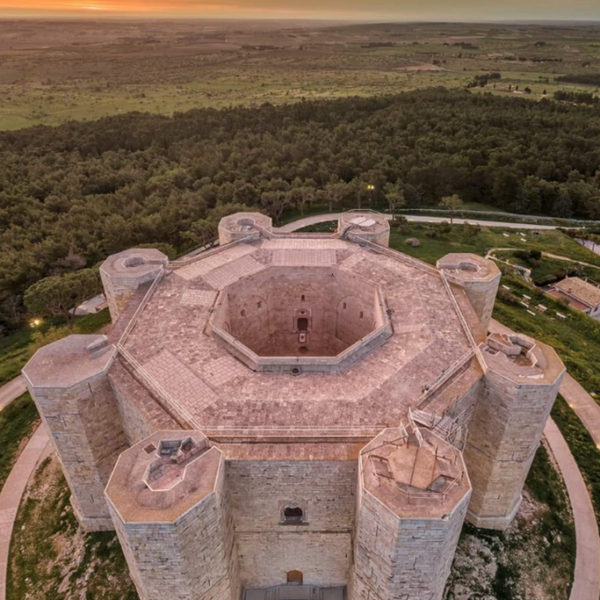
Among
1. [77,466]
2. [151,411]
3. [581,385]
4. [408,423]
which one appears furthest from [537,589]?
[77,466]

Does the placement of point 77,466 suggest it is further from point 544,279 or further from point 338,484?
point 544,279

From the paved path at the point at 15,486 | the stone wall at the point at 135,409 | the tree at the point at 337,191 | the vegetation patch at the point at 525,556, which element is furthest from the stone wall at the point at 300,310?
the tree at the point at 337,191

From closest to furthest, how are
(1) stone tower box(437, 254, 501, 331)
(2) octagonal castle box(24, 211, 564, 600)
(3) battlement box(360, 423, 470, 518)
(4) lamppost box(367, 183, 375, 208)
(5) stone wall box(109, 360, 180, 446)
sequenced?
(3) battlement box(360, 423, 470, 518)
(2) octagonal castle box(24, 211, 564, 600)
(5) stone wall box(109, 360, 180, 446)
(1) stone tower box(437, 254, 501, 331)
(4) lamppost box(367, 183, 375, 208)

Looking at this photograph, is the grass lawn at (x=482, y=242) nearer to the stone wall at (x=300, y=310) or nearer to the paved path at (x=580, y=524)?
the stone wall at (x=300, y=310)

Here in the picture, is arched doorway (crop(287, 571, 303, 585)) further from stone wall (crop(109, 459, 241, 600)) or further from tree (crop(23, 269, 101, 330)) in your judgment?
tree (crop(23, 269, 101, 330))

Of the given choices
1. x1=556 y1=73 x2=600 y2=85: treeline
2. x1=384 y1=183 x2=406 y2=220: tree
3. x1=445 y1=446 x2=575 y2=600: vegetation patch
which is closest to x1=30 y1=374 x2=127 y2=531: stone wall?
x1=445 y1=446 x2=575 y2=600: vegetation patch

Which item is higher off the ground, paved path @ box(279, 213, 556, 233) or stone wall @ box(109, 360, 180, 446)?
stone wall @ box(109, 360, 180, 446)
